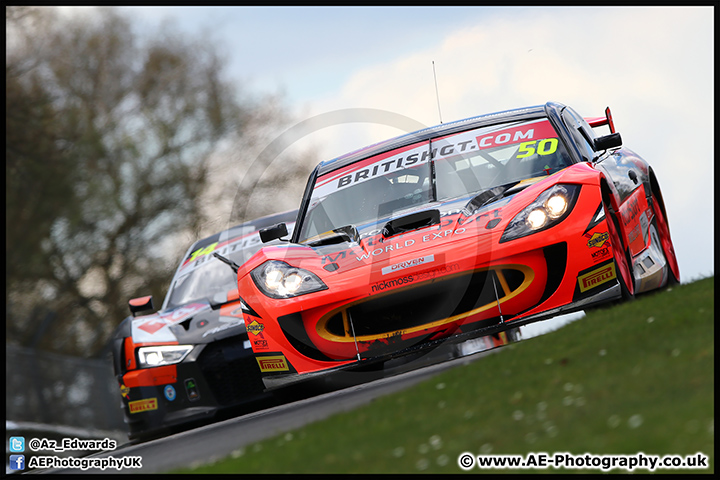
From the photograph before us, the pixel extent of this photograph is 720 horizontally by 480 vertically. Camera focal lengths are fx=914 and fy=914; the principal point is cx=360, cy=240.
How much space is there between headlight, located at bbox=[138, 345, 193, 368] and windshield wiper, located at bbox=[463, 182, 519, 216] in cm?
256

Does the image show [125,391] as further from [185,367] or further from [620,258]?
[620,258]

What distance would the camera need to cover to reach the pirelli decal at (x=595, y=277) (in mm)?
5305

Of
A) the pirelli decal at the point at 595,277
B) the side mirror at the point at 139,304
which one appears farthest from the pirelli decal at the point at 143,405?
the pirelli decal at the point at 595,277

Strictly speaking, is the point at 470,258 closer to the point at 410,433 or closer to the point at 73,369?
the point at 410,433

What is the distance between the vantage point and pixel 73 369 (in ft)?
35.6

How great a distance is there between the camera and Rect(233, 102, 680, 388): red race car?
5.32 meters

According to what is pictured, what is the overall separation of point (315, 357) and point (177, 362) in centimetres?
183

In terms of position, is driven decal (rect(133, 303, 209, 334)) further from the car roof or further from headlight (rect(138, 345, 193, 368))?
the car roof

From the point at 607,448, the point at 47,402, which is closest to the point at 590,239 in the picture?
the point at 607,448

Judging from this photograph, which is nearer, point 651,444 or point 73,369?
point 651,444

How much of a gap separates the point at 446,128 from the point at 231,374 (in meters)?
2.48

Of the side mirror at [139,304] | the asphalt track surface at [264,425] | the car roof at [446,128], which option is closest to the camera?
the asphalt track surface at [264,425]

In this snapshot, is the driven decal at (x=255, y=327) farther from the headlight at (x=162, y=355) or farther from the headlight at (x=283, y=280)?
the headlight at (x=162, y=355)

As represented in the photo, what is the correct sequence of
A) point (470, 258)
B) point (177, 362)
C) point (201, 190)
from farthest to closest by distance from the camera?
point (201, 190) → point (177, 362) → point (470, 258)
